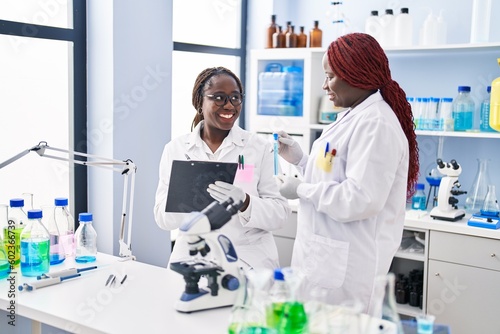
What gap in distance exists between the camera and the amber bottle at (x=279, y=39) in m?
3.75

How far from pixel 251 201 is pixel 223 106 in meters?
0.40

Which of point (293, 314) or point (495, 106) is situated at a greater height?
point (495, 106)

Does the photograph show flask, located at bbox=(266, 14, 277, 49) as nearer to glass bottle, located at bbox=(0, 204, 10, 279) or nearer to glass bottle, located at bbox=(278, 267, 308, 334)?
glass bottle, located at bbox=(0, 204, 10, 279)

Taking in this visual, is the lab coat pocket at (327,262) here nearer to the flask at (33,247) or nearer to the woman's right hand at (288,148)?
the woman's right hand at (288,148)

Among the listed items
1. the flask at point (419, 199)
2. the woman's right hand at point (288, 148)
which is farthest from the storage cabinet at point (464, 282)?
the woman's right hand at point (288, 148)

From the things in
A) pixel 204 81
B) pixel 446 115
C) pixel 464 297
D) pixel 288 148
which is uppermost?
pixel 204 81

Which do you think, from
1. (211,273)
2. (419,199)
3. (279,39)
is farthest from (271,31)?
(211,273)

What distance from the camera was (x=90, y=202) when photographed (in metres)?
2.88

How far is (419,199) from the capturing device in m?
3.33

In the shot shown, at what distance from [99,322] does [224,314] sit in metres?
0.36

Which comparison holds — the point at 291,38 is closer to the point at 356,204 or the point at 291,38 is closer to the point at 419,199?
the point at 419,199

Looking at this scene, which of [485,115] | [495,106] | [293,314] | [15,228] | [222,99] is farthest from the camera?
[485,115]

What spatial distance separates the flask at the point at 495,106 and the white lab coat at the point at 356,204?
1.29 metres

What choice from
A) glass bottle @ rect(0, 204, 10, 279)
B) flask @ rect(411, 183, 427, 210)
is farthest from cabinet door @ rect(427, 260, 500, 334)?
glass bottle @ rect(0, 204, 10, 279)
